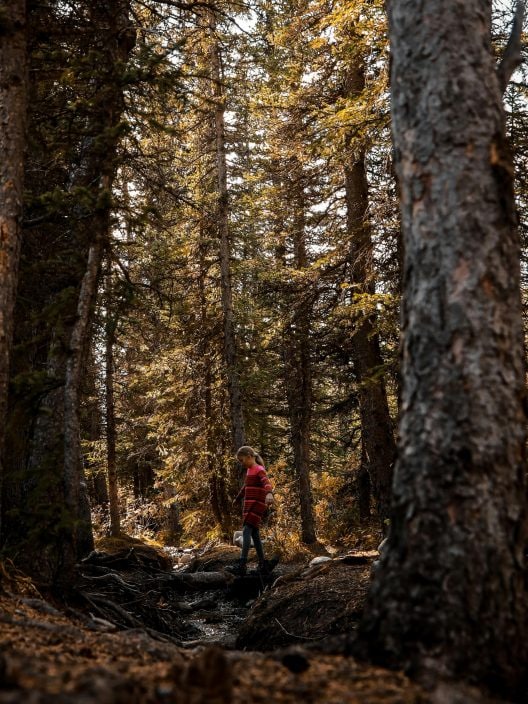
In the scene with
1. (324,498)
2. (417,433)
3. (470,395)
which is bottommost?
(324,498)

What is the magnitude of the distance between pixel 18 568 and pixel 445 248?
16.1ft

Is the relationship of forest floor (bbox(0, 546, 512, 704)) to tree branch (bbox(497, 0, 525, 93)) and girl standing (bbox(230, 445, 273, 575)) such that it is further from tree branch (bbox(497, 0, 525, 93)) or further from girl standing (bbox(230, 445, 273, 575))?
tree branch (bbox(497, 0, 525, 93))

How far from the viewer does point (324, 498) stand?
68.8 ft

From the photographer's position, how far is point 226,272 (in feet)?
55.9

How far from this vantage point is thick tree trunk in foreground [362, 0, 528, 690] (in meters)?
2.39

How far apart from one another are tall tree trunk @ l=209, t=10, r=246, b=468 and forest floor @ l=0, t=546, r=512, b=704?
28.9 ft

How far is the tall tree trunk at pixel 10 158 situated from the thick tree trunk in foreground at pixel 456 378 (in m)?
3.30

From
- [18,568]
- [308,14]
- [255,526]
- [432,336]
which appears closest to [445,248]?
[432,336]

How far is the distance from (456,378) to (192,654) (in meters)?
2.40

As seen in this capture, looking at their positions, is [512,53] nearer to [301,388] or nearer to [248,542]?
[248,542]

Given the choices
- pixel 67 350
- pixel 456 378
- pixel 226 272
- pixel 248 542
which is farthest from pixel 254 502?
pixel 226 272

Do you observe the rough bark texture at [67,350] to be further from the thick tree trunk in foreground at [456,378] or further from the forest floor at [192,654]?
the thick tree trunk in foreground at [456,378]

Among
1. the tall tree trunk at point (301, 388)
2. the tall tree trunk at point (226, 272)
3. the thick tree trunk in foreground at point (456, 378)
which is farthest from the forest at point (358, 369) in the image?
the tall tree trunk at point (226, 272)

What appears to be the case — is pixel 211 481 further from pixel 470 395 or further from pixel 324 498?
pixel 470 395
